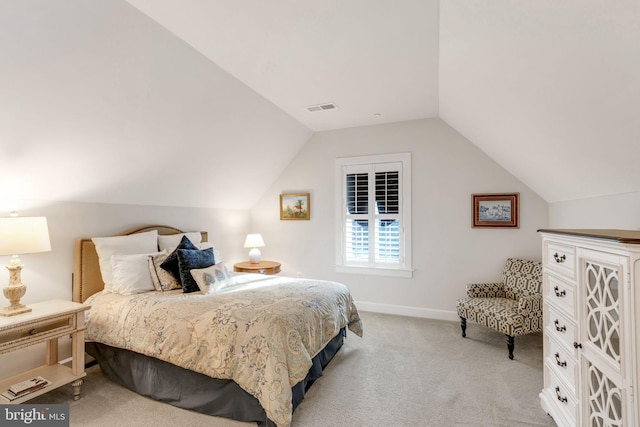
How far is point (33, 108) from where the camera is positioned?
7.11 feet

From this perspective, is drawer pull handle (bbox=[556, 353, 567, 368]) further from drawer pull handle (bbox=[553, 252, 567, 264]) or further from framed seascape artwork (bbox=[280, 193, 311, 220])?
framed seascape artwork (bbox=[280, 193, 311, 220])

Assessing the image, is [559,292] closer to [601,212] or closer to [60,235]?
[601,212]

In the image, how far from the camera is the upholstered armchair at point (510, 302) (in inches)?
123

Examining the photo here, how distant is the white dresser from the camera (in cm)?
129

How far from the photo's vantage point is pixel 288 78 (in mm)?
3018

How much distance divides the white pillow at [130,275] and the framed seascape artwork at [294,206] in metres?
2.45

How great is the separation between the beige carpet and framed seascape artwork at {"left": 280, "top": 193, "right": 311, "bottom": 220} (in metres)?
2.17

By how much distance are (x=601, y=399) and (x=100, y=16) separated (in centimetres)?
341

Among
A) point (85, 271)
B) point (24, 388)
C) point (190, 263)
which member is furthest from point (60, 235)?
point (24, 388)

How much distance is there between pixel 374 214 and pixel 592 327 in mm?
3132

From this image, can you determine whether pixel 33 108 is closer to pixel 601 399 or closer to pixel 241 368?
pixel 241 368

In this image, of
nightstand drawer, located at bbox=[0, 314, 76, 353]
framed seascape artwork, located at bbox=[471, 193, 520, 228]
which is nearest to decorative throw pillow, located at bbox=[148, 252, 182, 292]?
nightstand drawer, located at bbox=[0, 314, 76, 353]

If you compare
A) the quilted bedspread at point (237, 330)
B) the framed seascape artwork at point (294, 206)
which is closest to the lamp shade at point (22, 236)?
the quilted bedspread at point (237, 330)

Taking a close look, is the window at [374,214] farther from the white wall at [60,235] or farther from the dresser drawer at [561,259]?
the white wall at [60,235]
